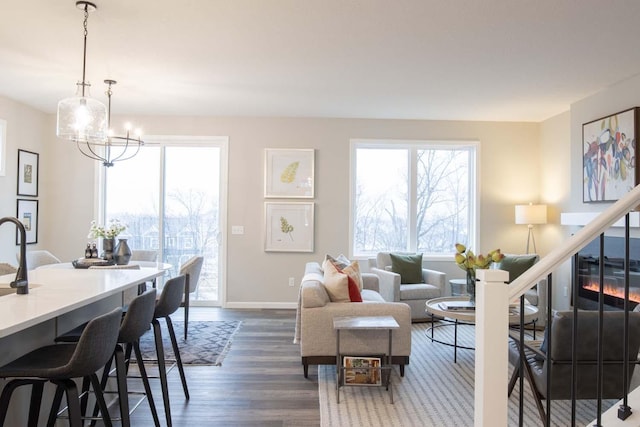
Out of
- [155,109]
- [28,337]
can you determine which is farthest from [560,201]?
[28,337]

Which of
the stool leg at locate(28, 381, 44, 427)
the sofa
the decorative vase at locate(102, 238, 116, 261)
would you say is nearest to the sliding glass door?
the decorative vase at locate(102, 238, 116, 261)

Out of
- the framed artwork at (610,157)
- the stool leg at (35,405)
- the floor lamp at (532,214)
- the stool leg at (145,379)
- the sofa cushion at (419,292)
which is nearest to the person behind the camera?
the stool leg at (35,405)

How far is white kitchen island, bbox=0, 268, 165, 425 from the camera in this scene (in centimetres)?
175

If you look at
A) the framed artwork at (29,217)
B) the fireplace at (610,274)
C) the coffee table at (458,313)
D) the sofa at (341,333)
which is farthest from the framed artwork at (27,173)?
the fireplace at (610,274)

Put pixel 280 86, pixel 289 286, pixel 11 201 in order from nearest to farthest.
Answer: pixel 280 86, pixel 11 201, pixel 289 286

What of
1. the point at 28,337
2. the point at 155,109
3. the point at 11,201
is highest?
the point at 155,109

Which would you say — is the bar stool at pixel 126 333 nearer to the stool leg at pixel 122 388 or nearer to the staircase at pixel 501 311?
the stool leg at pixel 122 388

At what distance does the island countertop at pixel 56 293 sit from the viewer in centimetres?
168

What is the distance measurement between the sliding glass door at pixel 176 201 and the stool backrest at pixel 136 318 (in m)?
3.90

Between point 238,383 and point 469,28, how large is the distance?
3214 mm

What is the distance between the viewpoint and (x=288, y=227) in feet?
20.1

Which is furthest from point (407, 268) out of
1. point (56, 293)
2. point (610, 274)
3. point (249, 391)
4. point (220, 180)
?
point (56, 293)

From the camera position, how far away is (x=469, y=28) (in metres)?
3.26

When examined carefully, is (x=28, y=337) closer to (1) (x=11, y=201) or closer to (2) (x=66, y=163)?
(1) (x=11, y=201)
